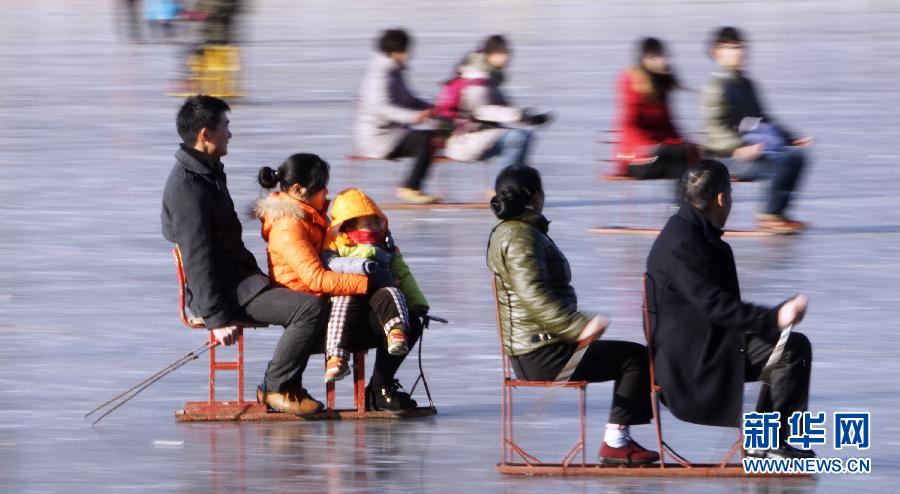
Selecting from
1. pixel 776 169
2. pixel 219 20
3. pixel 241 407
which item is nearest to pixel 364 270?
pixel 241 407

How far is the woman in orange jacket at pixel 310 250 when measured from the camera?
26.7 ft

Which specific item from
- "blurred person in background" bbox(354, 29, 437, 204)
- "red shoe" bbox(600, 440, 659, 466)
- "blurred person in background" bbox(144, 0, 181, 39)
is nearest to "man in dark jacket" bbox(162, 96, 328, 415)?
"red shoe" bbox(600, 440, 659, 466)

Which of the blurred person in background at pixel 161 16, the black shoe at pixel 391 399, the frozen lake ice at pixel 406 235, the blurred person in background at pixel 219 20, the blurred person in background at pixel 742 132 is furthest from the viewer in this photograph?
the blurred person in background at pixel 161 16

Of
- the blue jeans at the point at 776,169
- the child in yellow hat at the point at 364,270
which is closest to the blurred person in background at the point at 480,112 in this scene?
the blue jeans at the point at 776,169

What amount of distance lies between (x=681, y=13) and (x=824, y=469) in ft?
72.3

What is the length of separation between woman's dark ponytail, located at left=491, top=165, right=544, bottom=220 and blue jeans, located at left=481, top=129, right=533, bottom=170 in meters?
7.36

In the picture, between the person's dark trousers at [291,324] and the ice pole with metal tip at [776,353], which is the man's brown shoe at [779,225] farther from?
the ice pole with metal tip at [776,353]

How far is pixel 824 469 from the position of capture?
7184 mm

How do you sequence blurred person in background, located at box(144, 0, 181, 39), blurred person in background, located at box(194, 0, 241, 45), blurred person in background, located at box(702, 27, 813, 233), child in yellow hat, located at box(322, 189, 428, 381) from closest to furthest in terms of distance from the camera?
1. child in yellow hat, located at box(322, 189, 428, 381)
2. blurred person in background, located at box(702, 27, 813, 233)
3. blurred person in background, located at box(194, 0, 241, 45)
4. blurred person in background, located at box(144, 0, 181, 39)

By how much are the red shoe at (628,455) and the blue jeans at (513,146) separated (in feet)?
24.7

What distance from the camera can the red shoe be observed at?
724 cm

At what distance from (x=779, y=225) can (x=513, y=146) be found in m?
2.38

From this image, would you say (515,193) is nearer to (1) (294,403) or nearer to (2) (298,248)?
(2) (298,248)

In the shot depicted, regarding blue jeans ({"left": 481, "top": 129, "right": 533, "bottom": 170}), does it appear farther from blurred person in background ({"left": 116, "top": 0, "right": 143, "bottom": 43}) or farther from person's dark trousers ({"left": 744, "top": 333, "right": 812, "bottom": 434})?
blurred person in background ({"left": 116, "top": 0, "right": 143, "bottom": 43})
